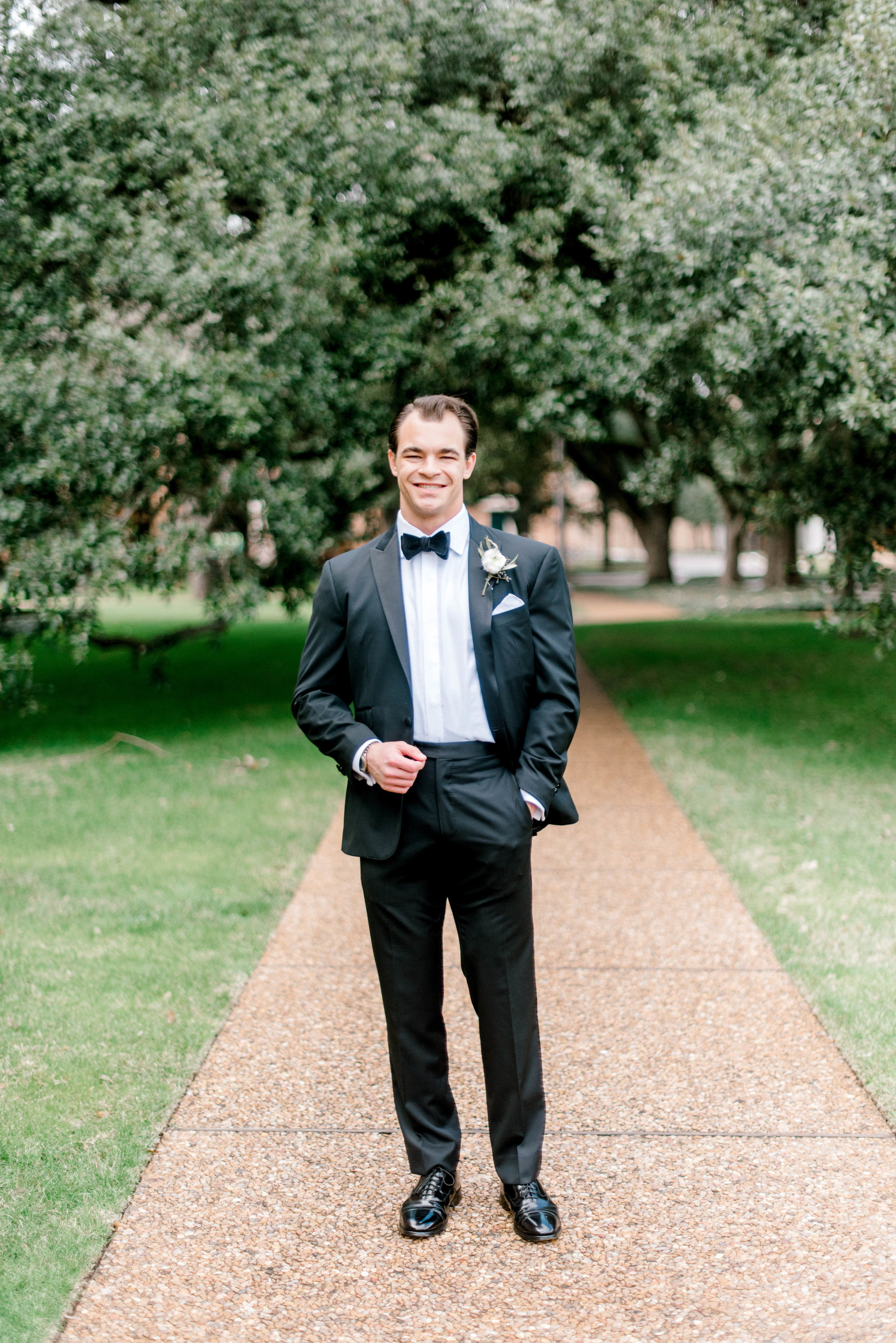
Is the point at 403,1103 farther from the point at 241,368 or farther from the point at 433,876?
the point at 241,368

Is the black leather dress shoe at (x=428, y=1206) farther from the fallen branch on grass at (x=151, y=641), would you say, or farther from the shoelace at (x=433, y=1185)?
the fallen branch on grass at (x=151, y=641)

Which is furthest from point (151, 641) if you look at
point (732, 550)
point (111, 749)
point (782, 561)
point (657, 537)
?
point (732, 550)

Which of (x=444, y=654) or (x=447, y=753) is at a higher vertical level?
(x=444, y=654)

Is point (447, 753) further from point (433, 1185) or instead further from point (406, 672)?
point (433, 1185)

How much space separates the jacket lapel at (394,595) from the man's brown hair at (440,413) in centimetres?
26

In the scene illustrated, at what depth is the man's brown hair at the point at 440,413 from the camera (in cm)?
296

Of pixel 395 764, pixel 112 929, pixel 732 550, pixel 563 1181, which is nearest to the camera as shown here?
pixel 395 764

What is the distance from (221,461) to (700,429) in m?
4.21

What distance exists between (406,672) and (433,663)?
7cm

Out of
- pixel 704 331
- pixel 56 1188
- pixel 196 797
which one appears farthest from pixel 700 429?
pixel 56 1188

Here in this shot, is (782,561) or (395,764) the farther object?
→ (782,561)

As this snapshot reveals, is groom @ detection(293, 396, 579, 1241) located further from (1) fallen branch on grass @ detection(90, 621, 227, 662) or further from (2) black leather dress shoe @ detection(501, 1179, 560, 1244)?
(1) fallen branch on grass @ detection(90, 621, 227, 662)

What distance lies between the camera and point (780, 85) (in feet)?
26.8

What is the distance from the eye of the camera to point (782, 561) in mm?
29031
